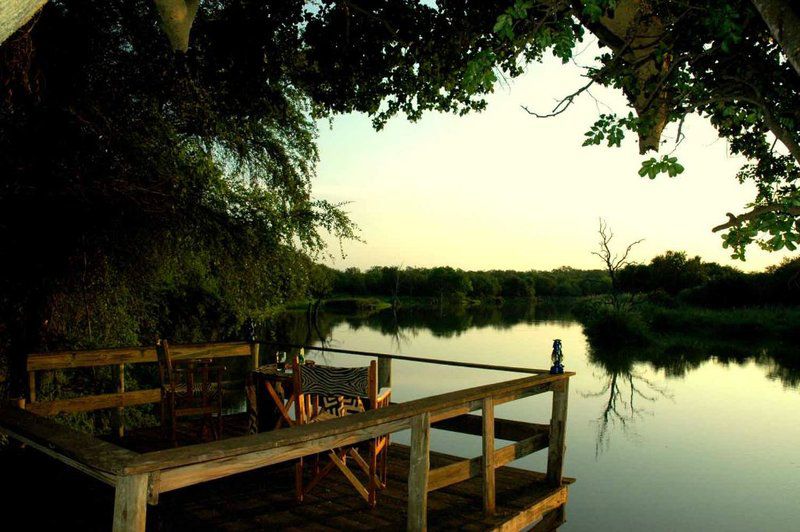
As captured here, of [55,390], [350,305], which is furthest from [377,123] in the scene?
[350,305]

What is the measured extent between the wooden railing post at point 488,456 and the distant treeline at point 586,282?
A: 567 centimetres

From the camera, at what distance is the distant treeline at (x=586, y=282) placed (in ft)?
114

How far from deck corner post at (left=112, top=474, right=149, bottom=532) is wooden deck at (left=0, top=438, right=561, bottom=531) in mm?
1661

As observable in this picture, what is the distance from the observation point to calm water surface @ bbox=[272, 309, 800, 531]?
964 cm

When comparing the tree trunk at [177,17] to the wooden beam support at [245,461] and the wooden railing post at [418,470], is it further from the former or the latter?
the wooden railing post at [418,470]

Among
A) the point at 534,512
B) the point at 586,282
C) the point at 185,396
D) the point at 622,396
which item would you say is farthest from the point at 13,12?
the point at 586,282

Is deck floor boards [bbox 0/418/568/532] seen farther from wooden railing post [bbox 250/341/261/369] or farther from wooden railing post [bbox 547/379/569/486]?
wooden railing post [bbox 250/341/261/369]

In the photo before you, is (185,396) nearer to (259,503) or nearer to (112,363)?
(112,363)

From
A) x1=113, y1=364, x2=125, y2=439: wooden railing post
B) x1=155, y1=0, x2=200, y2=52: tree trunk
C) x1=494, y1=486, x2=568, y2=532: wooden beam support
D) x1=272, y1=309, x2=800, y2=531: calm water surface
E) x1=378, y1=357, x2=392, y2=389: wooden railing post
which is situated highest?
x1=155, y1=0, x2=200, y2=52: tree trunk

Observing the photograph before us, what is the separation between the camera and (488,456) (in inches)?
150

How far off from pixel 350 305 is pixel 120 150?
64.0 m

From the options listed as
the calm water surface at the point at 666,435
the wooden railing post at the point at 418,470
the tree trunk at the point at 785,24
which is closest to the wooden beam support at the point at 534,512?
the wooden railing post at the point at 418,470

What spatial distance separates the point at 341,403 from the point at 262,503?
0.89 metres

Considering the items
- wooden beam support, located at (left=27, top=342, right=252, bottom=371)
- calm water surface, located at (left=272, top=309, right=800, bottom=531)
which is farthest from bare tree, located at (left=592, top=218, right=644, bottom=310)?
wooden beam support, located at (left=27, top=342, right=252, bottom=371)
